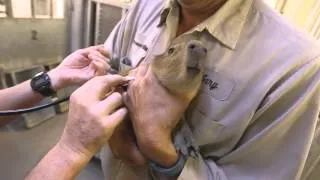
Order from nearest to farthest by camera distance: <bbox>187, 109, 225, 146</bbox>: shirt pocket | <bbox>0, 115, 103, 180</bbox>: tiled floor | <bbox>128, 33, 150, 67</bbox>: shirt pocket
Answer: <bbox>187, 109, 225, 146</bbox>: shirt pocket, <bbox>128, 33, 150, 67</bbox>: shirt pocket, <bbox>0, 115, 103, 180</bbox>: tiled floor

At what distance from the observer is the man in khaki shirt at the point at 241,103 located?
578 millimetres

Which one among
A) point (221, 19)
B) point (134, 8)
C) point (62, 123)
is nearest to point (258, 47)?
point (221, 19)

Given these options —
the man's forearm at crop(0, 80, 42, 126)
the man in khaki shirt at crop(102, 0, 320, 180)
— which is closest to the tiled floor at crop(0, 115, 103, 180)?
the man's forearm at crop(0, 80, 42, 126)

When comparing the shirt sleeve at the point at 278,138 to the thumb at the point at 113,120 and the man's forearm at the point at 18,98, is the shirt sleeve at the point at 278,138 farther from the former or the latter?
the man's forearm at the point at 18,98

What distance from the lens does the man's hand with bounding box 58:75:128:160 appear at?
1.77 ft

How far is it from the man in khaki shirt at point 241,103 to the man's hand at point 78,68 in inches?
8.2

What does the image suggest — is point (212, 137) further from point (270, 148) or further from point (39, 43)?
point (39, 43)

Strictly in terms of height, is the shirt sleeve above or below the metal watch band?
above

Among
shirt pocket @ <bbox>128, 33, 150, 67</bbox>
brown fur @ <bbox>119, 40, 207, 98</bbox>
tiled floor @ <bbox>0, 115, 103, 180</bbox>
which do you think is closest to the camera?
brown fur @ <bbox>119, 40, 207, 98</bbox>

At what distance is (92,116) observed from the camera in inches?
21.2

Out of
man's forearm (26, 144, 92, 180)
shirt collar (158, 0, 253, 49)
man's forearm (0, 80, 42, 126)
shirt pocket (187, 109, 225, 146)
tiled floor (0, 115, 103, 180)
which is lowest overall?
tiled floor (0, 115, 103, 180)

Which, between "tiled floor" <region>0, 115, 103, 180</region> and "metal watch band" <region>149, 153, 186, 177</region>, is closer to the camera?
"metal watch band" <region>149, 153, 186, 177</region>

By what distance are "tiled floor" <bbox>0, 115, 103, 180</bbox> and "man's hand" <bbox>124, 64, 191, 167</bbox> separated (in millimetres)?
1329

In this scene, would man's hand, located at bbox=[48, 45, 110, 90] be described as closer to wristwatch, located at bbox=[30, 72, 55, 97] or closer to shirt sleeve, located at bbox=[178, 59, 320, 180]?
wristwatch, located at bbox=[30, 72, 55, 97]
